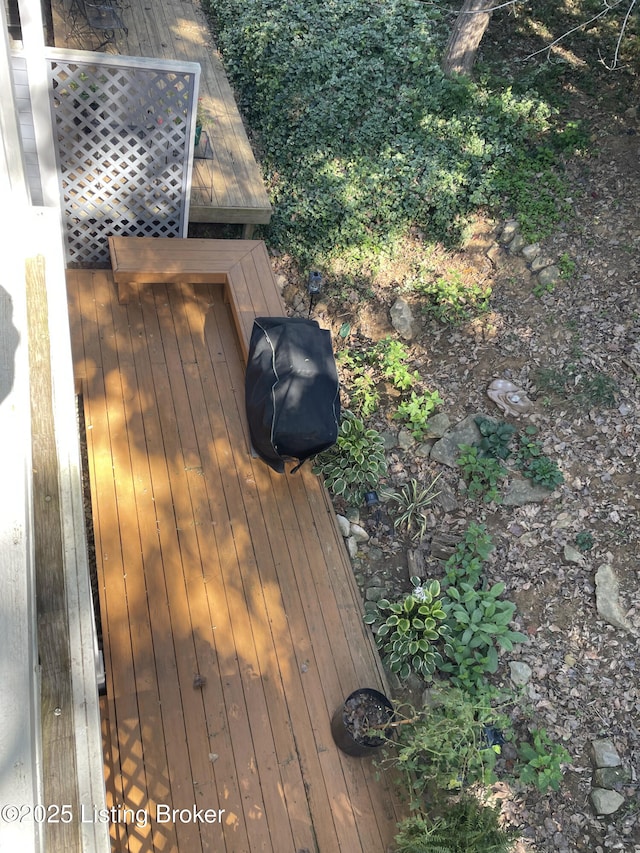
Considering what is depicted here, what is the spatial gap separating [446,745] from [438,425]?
231cm

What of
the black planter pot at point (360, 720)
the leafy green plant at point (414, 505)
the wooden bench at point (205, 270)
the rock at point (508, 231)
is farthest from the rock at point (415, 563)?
the rock at point (508, 231)

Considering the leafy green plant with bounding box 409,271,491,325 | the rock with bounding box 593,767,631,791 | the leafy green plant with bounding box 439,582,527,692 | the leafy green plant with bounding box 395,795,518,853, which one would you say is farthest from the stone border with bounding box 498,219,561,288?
the leafy green plant with bounding box 395,795,518,853

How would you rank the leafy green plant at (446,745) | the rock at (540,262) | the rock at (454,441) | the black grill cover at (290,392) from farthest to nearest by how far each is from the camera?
the rock at (540,262)
the rock at (454,441)
the black grill cover at (290,392)
the leafy green plant at (446,745)

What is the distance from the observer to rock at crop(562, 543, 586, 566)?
3973mm

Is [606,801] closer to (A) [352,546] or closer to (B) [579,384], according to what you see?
(A) [352,546]

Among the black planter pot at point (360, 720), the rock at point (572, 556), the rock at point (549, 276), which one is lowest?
the black planter pot at point (360, 720)

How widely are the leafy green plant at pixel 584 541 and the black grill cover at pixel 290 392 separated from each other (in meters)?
1.75

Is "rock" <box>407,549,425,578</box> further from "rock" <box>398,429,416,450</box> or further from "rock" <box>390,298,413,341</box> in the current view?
"rock" <box>390,298,413,341</box>

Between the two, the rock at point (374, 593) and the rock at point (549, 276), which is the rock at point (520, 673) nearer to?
the rock at point (374, 593)

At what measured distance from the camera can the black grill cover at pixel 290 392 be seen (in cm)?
391

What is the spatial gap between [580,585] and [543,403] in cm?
140

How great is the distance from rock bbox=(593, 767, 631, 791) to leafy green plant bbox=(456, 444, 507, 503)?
1.70 meters

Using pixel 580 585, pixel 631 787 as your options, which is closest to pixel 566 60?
pixel 580 585

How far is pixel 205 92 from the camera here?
654cm
